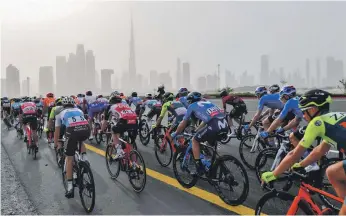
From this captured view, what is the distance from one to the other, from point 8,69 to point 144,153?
74940 mm

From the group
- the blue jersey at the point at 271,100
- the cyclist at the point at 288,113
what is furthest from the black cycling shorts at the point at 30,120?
the cyclist at the point at 288,113

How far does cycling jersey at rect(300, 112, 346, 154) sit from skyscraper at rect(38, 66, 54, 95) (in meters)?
112

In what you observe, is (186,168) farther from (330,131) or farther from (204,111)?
(330,131)

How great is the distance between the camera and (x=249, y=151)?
23.4 ft

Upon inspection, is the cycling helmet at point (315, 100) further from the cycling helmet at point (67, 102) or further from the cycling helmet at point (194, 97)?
the cycling helmet at point (67, 102)

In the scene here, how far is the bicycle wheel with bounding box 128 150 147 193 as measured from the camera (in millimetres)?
5695

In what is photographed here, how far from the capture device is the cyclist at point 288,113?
5.82m

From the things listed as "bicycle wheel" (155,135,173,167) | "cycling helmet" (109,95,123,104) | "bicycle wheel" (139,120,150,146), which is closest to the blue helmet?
"bicycle wheel" (155,135,173,167)

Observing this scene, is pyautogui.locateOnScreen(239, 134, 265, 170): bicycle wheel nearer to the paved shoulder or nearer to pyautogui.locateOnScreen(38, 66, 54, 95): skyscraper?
the paved shoulder

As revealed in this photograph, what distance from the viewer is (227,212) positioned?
459 cm

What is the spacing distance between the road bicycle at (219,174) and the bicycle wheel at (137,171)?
0.79 metres

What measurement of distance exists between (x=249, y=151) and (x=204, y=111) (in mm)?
2293

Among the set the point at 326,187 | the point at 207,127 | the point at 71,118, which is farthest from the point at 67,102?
the point at 326,187

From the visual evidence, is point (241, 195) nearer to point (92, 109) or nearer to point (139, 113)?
point (139, 113)
